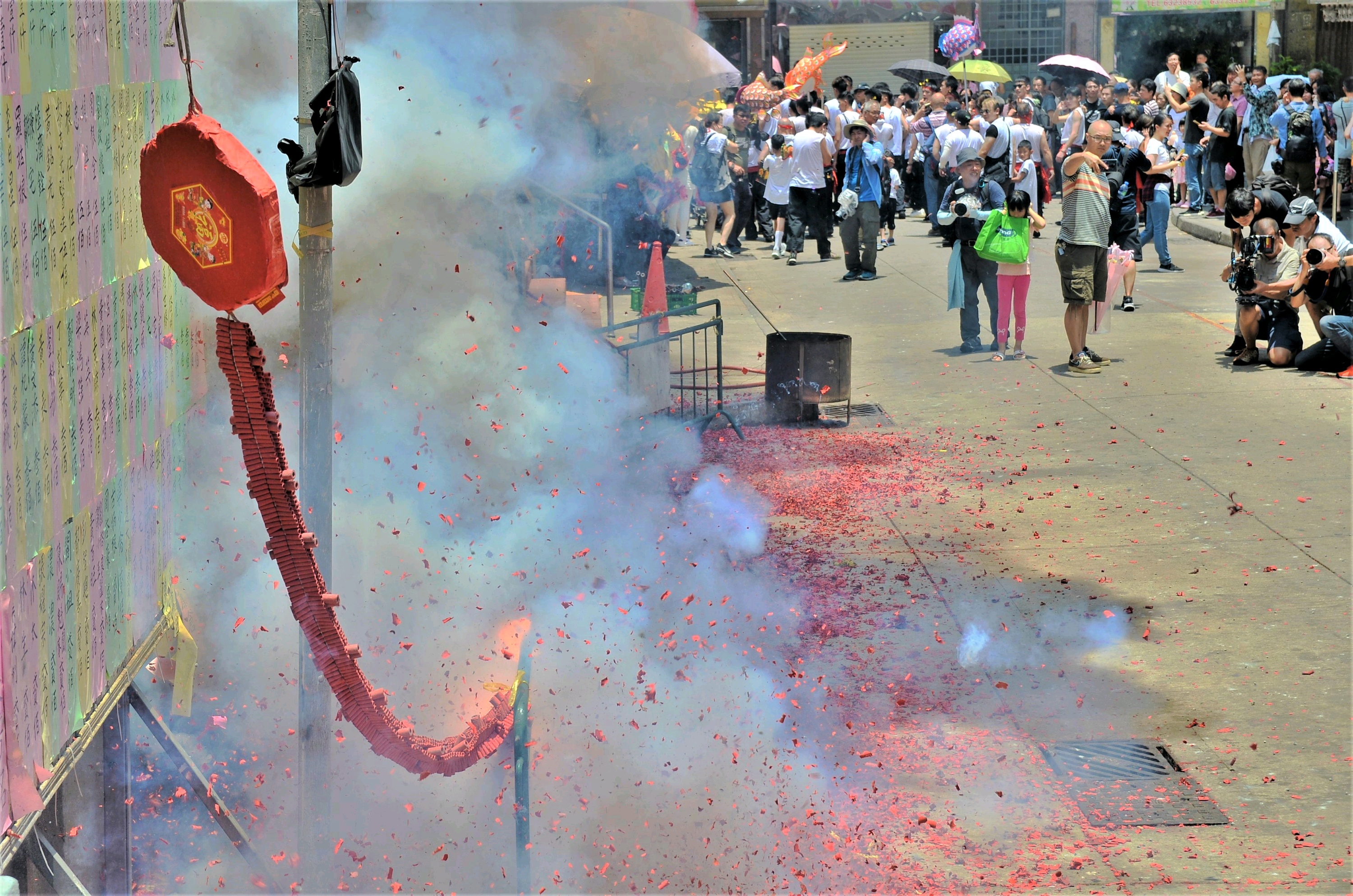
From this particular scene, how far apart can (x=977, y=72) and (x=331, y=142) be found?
72.5ft

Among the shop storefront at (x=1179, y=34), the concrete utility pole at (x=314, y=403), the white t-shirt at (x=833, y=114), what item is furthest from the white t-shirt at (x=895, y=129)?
the concrete utility pole at (x=314, y=403)

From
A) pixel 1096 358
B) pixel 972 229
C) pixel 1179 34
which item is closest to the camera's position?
pixel 1096 358

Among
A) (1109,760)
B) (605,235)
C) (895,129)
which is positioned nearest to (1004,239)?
(605,235)

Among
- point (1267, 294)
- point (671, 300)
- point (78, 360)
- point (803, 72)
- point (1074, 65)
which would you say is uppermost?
point (1074, 65)

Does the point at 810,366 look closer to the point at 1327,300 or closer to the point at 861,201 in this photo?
the point at 1327,300

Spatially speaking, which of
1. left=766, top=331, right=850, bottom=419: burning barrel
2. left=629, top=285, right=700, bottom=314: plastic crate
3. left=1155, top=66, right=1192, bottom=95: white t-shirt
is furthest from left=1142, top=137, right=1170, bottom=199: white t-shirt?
left=1155, top=66, right=1192, bottom=95: white t-shirt

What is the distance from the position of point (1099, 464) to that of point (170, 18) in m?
6.02

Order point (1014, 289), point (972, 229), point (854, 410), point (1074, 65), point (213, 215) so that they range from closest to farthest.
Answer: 1. point (213, 215)
2. point (854, 410)
3. point (1014, 289)
4. point (972, 229)
5. point (1074, 65)

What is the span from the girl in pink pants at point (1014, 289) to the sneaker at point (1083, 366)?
60cm

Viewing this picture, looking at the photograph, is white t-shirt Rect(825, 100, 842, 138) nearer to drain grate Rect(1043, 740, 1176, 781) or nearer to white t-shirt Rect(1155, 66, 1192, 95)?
white t-shirt Rect(1155, 66, 1192, 95)

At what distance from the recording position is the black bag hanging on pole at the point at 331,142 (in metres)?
2.74

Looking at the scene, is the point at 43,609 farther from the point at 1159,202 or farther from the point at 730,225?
the point at 730,225

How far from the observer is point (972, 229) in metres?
11.2

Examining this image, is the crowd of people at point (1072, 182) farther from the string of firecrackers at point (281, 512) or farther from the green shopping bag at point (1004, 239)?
the string of firecrackers at point (281, 512)
